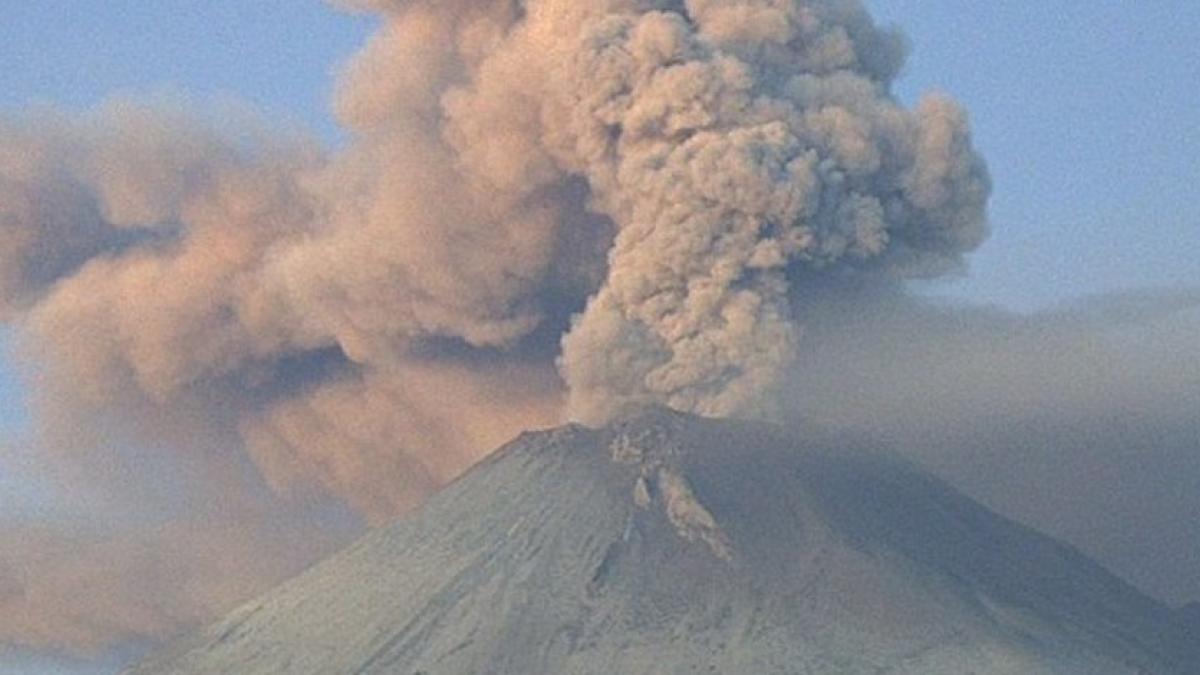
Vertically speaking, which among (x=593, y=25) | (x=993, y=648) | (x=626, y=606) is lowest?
(x=993, y=648)

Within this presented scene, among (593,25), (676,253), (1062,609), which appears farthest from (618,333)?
(1062,609)

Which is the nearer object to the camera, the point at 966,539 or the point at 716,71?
the point at 716,71

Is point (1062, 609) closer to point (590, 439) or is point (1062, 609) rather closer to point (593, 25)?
point (590, 439)

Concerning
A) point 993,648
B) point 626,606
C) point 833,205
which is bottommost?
point 993,648

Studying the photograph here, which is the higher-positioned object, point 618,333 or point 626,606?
point 618,333

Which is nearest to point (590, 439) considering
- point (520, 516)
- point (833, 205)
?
point (520, 516)

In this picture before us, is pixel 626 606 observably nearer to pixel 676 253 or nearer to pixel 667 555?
pixel 667 555
